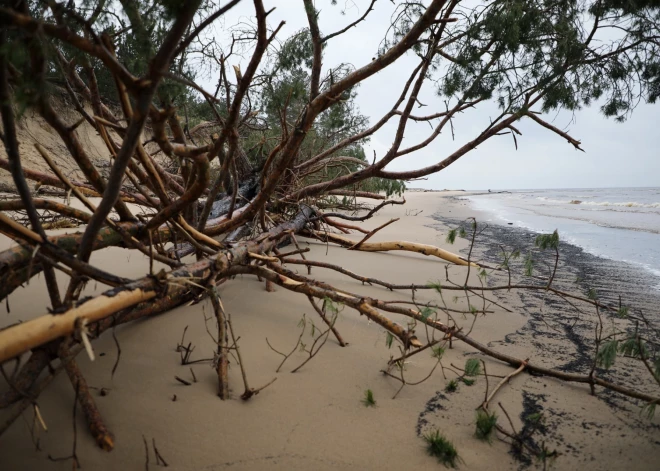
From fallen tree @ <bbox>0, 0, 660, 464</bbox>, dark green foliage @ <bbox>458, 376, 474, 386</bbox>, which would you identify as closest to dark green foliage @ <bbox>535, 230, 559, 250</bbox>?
fallen tree @ <bbox>0, 0, 660, 464</bbox>

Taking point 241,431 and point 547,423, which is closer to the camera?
point 241,431

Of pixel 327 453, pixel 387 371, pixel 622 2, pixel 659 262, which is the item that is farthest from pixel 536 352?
pixel 659 262

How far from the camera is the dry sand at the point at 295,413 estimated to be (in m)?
1.32

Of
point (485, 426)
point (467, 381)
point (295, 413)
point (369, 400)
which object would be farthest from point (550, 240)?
point (295, 413)

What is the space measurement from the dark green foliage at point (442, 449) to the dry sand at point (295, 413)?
26 millimetres

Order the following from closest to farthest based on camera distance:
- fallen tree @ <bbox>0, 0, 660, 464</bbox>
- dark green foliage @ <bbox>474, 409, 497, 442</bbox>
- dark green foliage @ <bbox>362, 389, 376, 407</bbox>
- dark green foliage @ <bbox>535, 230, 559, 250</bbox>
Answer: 1. fallen tree @ <bbox>0, 0, 660, 464</bbox>
2. dark green foliage @ <bbox>474, 409, 497, 442</bbox>
3. dark green foliage @ <bbox>362, 389, 376, 407</bbox>
4. dark green foliage @ <bbox>535, 230, 559, 250</bbox>

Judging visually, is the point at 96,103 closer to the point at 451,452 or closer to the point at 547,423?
the point at 451,452

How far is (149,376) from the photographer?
1716mm

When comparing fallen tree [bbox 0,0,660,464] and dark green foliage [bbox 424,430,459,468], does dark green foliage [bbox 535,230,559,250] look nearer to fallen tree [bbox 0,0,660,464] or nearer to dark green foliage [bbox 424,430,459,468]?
fallen tree [bbox 0,0,660,464]

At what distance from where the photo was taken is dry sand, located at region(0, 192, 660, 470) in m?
1.32

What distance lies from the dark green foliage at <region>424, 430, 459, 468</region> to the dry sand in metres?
0.03

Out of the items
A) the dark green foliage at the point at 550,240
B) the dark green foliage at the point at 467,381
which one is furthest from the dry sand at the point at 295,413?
the dark green foliage at the point at 550,240

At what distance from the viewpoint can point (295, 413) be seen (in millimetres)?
1557

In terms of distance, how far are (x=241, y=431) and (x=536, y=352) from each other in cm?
164
